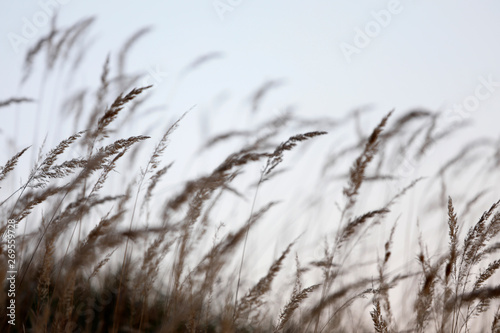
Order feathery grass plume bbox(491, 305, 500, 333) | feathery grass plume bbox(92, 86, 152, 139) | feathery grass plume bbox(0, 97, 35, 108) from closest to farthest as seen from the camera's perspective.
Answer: feathery grass plume bbox(92, 86, 152, 139), feathery grass plume bbox(491, 305, 500, 333), feathery grass plume bbox(0, 97, 35, 108)

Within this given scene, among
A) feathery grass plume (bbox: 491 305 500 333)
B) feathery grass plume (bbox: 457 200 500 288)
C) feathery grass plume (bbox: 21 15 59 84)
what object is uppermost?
feathery grass plume (bbox: 21 15 59 84)

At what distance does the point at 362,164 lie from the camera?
99.1 inches

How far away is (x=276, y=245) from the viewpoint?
388 centimetres

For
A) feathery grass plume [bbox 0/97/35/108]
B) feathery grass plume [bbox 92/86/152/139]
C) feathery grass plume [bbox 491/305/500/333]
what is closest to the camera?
feathery grass plume [bbox 92/86/152/139]

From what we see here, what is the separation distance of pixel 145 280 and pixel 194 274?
26 cm

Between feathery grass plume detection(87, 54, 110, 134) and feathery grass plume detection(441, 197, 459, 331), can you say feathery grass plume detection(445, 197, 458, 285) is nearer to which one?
feathery grass plume detection(441, 197, 459, 331)

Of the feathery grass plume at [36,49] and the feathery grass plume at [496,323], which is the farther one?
the feathery grass plume at [36,49]

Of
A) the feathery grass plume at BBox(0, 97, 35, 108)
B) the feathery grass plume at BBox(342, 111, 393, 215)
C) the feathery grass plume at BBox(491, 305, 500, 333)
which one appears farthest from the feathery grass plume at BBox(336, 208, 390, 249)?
the feathery grass plume at BBox(0, 97, 35, 108)

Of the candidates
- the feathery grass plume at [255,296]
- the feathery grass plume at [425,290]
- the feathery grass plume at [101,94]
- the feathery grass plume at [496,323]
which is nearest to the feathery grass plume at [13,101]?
the feathery grass plume at [101,94]

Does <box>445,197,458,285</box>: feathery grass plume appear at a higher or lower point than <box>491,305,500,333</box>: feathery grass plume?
higher

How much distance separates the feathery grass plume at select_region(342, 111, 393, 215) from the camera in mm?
2455

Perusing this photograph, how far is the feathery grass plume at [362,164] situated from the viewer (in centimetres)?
246

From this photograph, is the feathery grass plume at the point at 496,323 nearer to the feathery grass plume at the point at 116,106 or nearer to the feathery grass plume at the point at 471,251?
the feathery grass plume at the point at 471,251

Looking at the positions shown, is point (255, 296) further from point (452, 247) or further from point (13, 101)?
point (13, 101)
